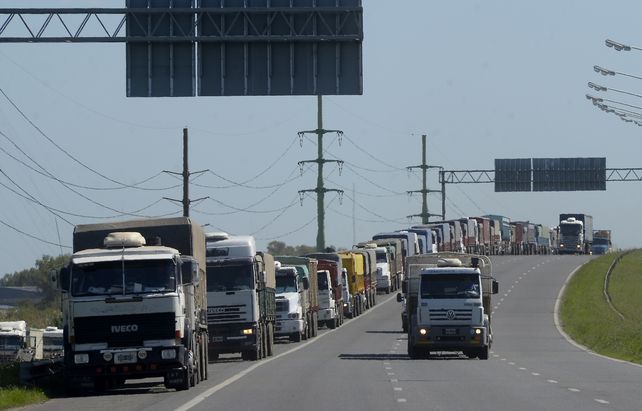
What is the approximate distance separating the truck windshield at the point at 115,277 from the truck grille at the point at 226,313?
13721mm

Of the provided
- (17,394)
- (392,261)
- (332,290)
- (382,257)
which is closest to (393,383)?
(17,394)

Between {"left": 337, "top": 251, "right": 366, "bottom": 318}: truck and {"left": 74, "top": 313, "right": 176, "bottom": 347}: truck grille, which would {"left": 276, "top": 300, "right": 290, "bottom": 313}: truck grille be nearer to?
{"left": 337, "top": 251, "right": 366, "bottom": 318}: truck

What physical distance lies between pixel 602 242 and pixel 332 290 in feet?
378

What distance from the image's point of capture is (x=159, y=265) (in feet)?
90.7

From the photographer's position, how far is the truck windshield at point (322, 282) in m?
65.4

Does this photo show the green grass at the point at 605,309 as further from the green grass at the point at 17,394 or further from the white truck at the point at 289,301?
the green grass at the point at 17,394

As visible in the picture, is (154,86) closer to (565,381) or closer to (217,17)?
(217,17)

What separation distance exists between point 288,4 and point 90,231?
7.81 meters

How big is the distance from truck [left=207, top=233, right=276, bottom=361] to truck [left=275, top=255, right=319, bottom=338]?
14.6m

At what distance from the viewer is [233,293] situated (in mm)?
41281

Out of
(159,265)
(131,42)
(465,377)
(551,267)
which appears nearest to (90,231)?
(159,265)

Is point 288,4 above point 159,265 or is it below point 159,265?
above

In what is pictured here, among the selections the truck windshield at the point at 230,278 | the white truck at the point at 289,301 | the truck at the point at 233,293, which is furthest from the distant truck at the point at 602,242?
the truck windshield at the point at 230,278

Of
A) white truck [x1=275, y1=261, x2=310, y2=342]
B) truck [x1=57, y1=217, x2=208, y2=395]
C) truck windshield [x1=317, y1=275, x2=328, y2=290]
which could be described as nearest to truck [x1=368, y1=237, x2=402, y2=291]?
truck windshield [x1=317, y1=275, x2=328, y2=290]
